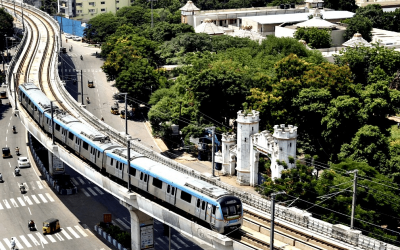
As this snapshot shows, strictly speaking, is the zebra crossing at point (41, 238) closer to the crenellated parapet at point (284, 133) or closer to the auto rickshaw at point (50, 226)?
the auto rickshaw at point (50, 226)

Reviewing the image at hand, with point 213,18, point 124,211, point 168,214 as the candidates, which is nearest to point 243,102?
point 124,211

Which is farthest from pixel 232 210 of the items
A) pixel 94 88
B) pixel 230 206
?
pixel 94 88

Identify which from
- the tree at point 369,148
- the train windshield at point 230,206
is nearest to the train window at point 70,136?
the train windshield at point 230,206

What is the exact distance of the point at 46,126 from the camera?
8794cm

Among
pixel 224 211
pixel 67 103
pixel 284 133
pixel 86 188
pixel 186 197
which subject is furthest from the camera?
pixel 67 103

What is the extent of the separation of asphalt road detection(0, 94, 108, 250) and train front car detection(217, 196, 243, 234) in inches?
980

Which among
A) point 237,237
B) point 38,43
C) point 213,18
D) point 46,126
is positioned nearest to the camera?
point 237,237

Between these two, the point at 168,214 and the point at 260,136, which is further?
the point at 260,136

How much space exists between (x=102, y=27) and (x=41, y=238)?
10953cm

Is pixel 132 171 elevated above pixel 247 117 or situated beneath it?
situated beneath

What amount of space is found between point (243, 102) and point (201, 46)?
1816 inches

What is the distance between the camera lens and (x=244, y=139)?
82.9 metres

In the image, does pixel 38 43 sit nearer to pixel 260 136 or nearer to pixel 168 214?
pixel 260 136

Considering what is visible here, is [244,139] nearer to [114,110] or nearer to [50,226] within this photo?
[50,226]
